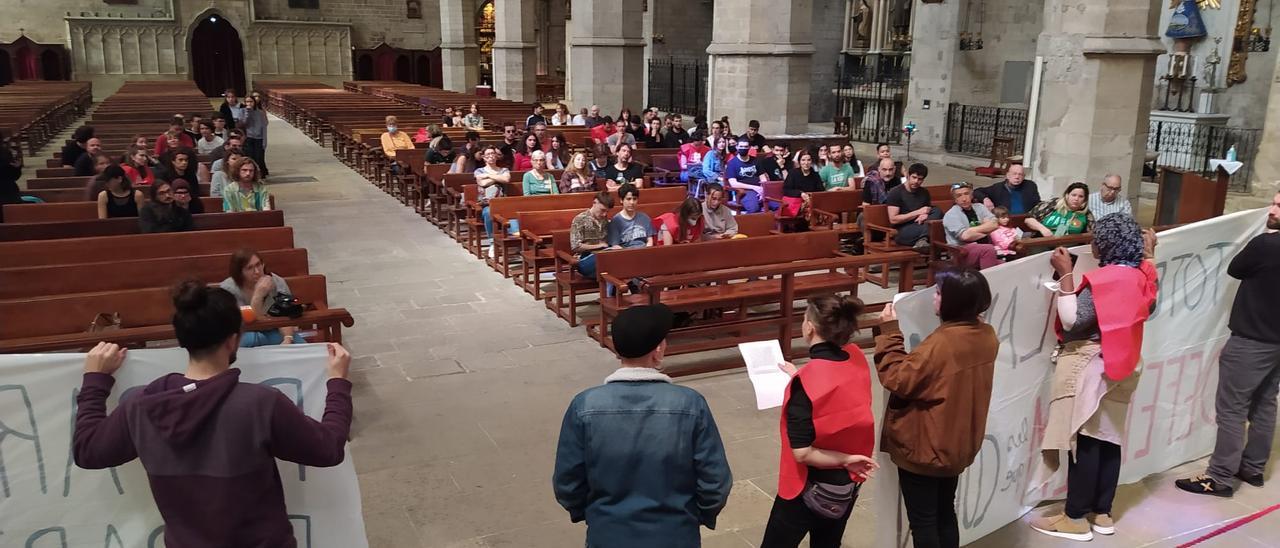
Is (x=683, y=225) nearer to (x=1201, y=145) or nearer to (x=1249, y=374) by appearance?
(x=1249, y=374)

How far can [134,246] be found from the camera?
7.67 meters

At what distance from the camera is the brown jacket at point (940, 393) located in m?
3.45

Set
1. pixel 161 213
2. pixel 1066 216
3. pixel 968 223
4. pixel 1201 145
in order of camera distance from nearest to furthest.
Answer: pixel 161 213, pixel 968 223, pixel 1066 216, pixel 1201 145

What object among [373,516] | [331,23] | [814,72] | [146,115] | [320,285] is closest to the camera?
[373,516]

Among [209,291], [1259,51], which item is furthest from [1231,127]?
[209,291]

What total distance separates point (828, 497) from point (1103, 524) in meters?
2.19

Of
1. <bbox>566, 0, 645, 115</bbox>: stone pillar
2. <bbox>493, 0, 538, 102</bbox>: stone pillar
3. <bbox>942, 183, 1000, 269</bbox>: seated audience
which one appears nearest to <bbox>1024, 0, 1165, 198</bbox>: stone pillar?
<bbox>942, 183, 1000, 269</bbox>: seated audience

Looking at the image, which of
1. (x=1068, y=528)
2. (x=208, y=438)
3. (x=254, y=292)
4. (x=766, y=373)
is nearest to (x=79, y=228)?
(x=254, y=292)

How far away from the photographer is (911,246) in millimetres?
9898

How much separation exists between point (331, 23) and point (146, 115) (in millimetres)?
22661

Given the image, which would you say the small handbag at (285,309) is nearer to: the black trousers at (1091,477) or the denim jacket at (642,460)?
the denim jacket at (642,460)

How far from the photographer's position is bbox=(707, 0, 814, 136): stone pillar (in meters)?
15.4

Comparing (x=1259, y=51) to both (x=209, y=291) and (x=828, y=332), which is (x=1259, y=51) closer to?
(x=828, y=332)

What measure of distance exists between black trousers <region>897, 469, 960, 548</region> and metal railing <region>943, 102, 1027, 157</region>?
60.9 ft
